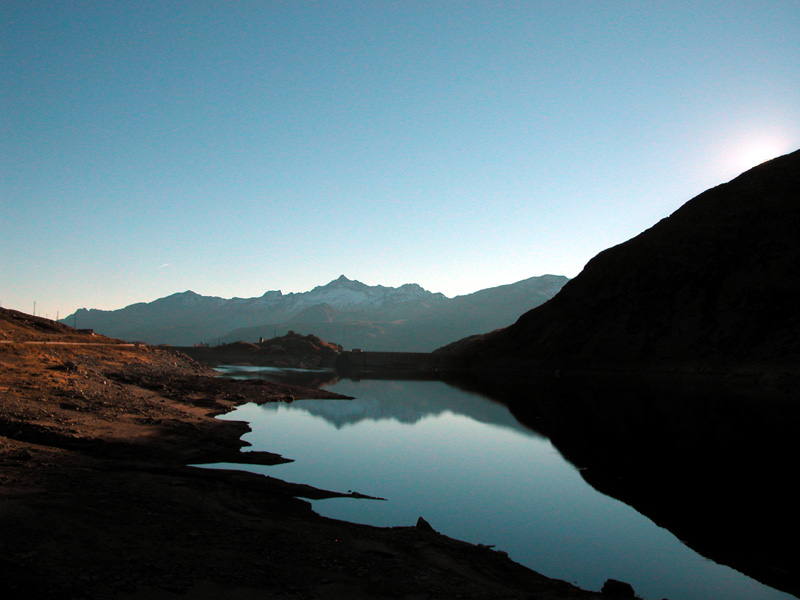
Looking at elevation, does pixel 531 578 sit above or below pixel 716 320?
below

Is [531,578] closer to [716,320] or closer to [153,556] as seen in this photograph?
[153,556]

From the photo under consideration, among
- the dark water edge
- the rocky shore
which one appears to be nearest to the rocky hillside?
the dark water edge

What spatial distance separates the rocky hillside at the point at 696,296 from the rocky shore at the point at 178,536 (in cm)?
8492

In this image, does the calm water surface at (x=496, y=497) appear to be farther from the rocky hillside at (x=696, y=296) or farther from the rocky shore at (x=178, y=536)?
the rocky hillside at (x=696, y=296)

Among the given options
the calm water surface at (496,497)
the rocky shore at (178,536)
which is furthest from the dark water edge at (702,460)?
the rocky shore at (178,536)

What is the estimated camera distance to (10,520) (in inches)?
523

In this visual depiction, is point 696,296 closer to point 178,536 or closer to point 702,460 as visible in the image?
point 702,460

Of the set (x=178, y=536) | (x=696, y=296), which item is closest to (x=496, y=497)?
(x=178, y=536)

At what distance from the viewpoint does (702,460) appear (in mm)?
33844

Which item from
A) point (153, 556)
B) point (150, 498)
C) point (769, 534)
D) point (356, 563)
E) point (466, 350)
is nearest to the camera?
point (153, 556)

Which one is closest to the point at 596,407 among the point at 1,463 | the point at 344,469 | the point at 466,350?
the point at 344,469

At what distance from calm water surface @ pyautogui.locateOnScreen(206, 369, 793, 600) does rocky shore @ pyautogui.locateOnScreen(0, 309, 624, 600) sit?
2484 mm

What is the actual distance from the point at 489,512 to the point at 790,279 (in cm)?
9722

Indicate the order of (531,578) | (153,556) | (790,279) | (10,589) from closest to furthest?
(10,589)
(153,556)
(531,578)
(790,279)
